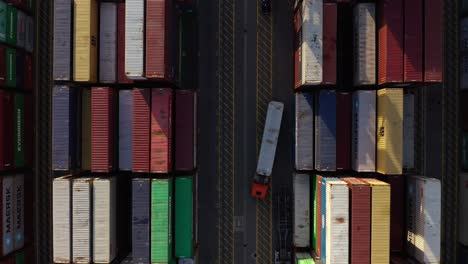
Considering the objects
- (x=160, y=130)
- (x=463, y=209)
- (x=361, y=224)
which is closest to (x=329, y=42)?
(x=361, y=224)

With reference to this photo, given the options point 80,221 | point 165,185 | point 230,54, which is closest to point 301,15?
point 230,54

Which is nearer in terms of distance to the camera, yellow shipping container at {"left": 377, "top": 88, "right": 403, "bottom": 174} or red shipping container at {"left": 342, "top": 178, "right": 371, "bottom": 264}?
red shipping container at {"left": 342, "top": 178, "right": 371, "bottom": 264}

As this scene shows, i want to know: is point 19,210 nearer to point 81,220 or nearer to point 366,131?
point 81,220

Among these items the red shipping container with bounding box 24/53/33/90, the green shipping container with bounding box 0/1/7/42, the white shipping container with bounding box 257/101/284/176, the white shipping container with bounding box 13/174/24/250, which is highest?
the green shipping container with bounding box 0/1/7/42

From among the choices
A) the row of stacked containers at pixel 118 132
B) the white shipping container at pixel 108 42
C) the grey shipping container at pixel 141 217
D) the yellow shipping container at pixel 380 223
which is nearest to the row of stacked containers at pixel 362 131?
the yellow shipping container at pixel 380 223

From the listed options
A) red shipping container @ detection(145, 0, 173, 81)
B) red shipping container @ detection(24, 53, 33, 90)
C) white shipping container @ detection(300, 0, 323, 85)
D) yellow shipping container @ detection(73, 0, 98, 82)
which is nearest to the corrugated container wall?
white shipping container @ detection(300, 0, 323, 85)

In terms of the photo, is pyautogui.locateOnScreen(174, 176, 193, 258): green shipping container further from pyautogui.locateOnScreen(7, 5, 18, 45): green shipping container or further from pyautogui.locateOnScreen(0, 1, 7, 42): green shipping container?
pyautogui.locateOnScreen(7, 5, 18, 45): green shipping container
